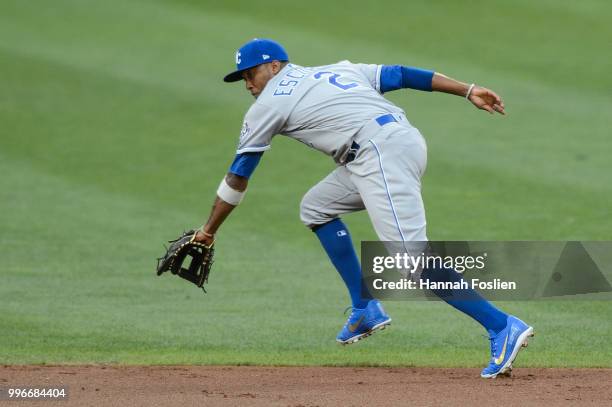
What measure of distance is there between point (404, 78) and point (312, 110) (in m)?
0.63

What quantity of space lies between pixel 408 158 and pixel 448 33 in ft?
43.1

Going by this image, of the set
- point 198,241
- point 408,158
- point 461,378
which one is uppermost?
point 408,158

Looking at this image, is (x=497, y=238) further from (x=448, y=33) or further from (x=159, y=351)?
(x=448, y=33)

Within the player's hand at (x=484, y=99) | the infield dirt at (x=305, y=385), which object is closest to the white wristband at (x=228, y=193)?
the infield dirt at (x=305, y=385)

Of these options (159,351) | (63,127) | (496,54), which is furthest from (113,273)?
(496,54)

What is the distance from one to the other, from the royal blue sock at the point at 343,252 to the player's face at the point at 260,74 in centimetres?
99

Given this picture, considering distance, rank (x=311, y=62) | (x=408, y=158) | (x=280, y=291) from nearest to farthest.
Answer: (x=408, y=158)
(x=280, y=291)
(x=311, y=62)

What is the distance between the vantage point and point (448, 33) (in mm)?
19000

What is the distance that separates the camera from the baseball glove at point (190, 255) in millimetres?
6574

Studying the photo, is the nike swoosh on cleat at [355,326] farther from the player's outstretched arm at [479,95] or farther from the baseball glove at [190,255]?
the player's outstretched arm at [479,95]

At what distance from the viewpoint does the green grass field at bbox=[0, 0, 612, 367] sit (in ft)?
26.3

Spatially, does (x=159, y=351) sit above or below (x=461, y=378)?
below

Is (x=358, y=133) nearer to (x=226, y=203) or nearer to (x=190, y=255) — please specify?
(x=226, y=203)

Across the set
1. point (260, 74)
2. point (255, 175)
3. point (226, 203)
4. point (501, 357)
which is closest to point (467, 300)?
point (501, 357)
